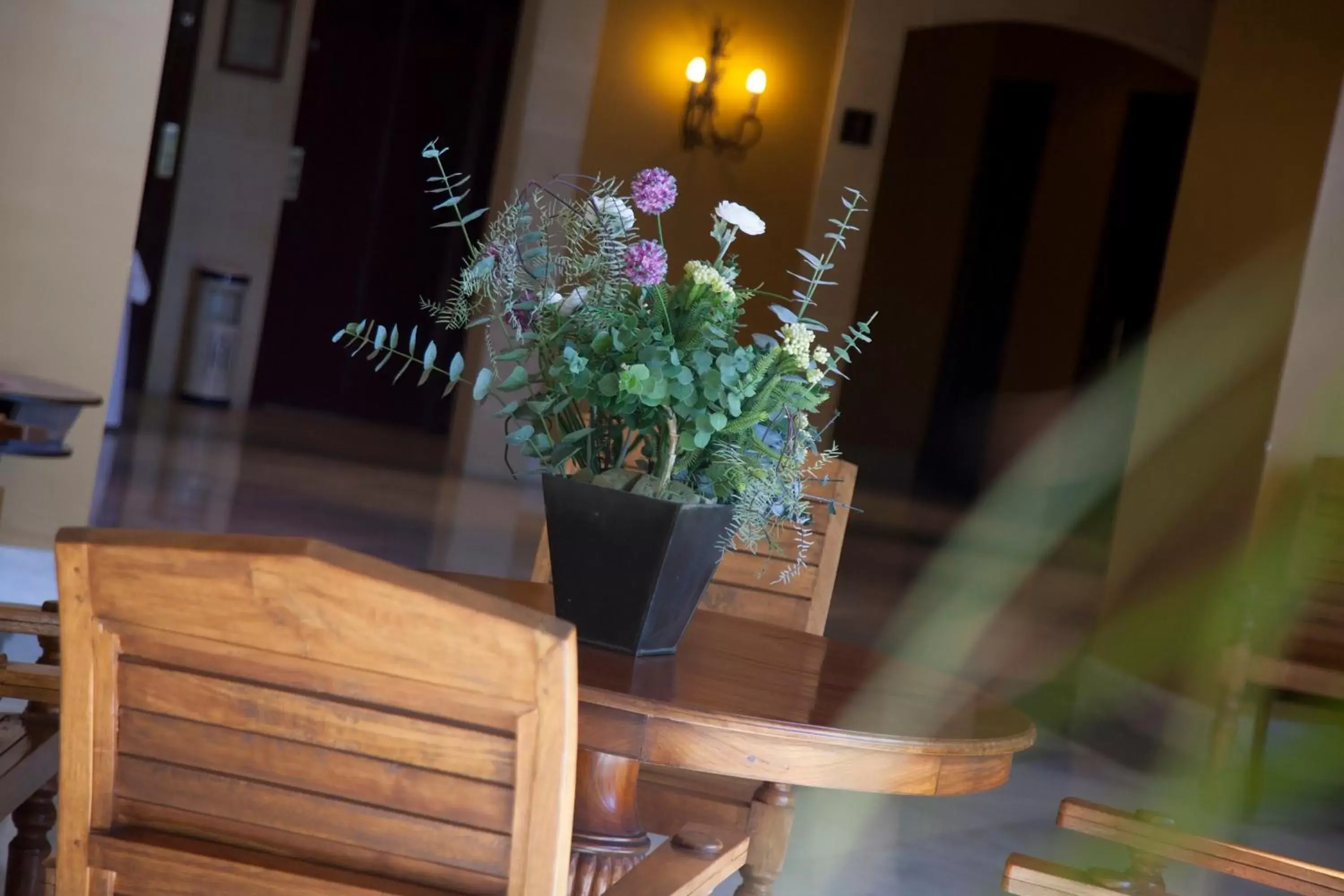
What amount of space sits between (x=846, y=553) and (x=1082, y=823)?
5650 mm

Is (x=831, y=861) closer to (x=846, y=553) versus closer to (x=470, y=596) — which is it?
(x=470, y=596)

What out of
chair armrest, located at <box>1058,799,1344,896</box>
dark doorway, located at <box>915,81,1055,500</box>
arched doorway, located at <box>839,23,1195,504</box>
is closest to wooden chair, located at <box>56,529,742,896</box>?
chair armrest, located at <box>1058,799,1344,896</box>

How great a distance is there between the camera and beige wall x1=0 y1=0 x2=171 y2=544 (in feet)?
13.9

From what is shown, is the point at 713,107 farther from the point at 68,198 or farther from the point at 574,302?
the point at 574,302

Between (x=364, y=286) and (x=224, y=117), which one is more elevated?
(x=224, y=117)

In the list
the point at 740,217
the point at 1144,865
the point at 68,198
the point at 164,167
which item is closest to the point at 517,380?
the point at 740,217

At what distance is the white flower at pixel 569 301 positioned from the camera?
5.62 ft

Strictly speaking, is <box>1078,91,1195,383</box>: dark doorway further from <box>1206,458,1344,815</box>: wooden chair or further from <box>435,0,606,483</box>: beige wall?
<box>1206,458,1344,815</box>: wooden chair

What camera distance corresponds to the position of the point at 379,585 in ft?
3.08

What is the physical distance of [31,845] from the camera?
6.35ft

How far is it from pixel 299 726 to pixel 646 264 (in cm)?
78

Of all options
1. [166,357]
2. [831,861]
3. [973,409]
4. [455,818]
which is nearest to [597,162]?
[166,357]

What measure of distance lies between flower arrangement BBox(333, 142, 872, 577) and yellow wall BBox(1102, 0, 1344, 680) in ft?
12.5

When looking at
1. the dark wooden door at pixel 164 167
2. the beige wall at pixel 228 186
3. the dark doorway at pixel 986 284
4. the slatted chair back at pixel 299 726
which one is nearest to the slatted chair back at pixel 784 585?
the slatted chair back at pixel 299 726
